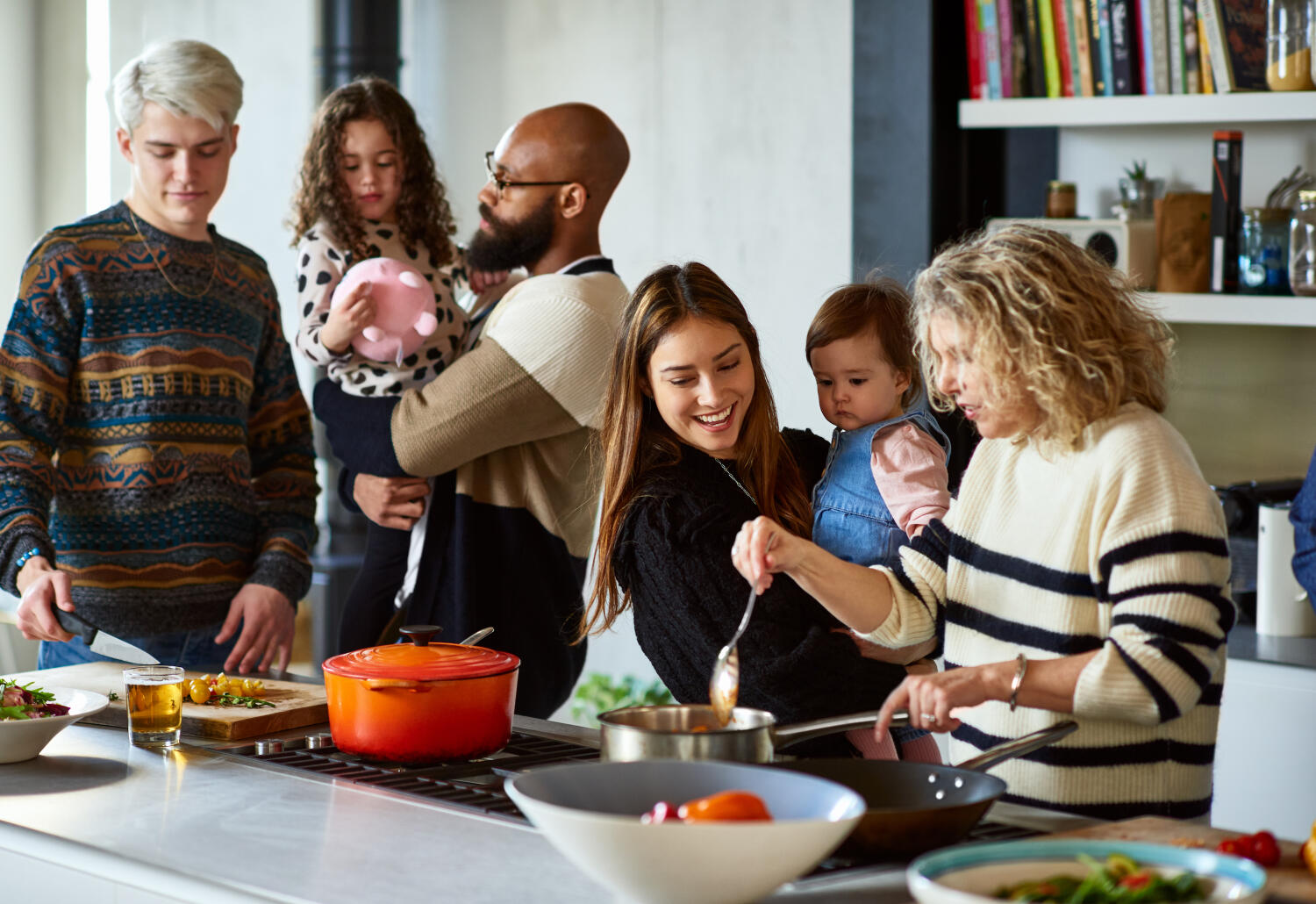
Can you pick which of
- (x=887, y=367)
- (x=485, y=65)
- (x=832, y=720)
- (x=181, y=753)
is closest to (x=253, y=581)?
(x=181, y=753)

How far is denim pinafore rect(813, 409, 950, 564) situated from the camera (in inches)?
76.0

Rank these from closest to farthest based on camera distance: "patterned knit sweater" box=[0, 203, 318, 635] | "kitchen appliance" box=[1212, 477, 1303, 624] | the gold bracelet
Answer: the gold bracelet < "patterned knit sweater" box=[0, 203, 318, 635] < "kitchen appliance" box=[1212, 477, 1303, 624]

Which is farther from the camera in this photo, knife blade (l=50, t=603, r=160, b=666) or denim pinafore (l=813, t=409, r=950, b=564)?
knife blade (l=50, t=603, r=160, b=666)

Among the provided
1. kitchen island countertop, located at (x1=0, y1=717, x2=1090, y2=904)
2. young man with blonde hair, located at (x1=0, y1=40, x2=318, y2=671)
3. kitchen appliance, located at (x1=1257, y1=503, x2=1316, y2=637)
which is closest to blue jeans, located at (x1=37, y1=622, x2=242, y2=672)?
young man with blonde hair, located at (x1=0, y1=40, x2=318, y2=671)

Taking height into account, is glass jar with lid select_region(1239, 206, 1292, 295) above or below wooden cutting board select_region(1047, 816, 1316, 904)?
above

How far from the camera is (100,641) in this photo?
2256 millimetres

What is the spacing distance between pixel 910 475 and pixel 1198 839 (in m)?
0.68

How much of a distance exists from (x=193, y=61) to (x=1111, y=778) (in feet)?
5.81

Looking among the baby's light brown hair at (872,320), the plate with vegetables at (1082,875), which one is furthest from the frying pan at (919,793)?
the baby's light brown hair at (872,320)

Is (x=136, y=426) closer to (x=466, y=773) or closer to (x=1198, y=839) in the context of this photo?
(x=466, y=773)

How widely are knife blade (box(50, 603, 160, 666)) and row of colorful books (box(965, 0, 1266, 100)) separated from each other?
220 cm

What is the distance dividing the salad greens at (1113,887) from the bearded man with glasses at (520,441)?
4.28ft

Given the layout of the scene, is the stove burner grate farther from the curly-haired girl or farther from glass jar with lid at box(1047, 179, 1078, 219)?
glass jar with lid at box(1047, 179, 1078, 219)

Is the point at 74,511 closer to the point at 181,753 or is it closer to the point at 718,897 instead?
the point at 181,753
